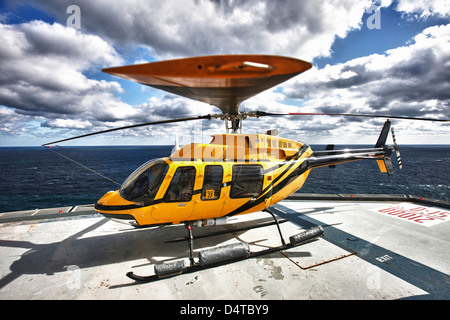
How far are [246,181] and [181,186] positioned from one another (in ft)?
6.40

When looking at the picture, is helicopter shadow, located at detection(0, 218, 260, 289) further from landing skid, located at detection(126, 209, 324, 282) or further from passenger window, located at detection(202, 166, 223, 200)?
passenger window, located at detection(202, 166, 223, 200)

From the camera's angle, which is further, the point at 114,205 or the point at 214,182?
the point at 214,182

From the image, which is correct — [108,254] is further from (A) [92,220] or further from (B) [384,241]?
(B) [384,241]

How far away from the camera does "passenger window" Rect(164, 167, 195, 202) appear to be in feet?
17.6

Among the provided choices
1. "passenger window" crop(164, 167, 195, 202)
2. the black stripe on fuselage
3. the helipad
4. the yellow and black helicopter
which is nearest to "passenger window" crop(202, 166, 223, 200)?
the yellow and black helicopter

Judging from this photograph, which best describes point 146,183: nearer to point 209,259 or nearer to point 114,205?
point 114,205

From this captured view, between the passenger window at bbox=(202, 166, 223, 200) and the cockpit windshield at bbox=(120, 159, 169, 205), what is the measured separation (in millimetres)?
1129

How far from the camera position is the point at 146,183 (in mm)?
5422

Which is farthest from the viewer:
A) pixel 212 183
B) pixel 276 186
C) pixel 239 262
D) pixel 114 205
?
pixel 276 186

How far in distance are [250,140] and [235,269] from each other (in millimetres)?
3637

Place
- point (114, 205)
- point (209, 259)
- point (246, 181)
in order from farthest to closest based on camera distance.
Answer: point (246, 181), point (114, 205), point (209, 259)

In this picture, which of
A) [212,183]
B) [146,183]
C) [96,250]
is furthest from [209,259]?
[96,250]
